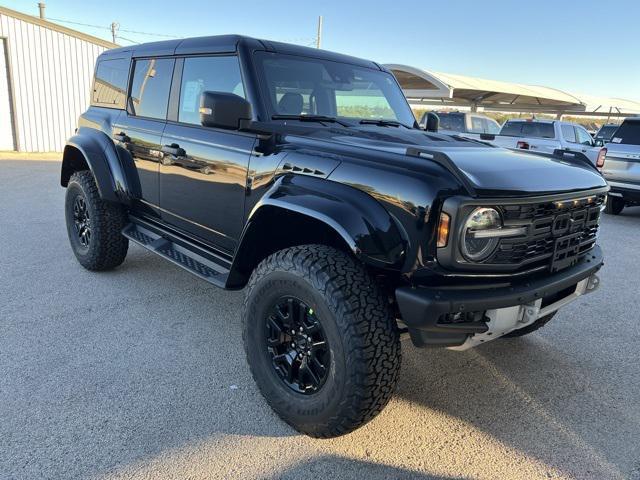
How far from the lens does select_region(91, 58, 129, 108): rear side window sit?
4.43 m

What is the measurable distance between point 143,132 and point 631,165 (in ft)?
26.6

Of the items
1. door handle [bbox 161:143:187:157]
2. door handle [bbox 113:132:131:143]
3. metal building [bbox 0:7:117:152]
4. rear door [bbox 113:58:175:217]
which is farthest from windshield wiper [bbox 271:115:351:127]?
metal building [bbox 0:7:117:152]

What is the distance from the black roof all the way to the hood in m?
0.72

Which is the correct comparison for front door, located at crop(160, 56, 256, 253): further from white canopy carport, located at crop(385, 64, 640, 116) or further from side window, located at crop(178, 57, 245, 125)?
white canopy carport, located at crop(385, 64, 640, 116)

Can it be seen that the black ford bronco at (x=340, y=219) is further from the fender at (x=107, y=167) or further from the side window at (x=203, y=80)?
the fender at (x=107, y=167)

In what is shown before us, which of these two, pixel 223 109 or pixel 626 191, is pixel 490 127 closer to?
pixel 626 191

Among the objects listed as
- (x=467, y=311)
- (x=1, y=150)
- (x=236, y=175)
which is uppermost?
(x=236, y=175)

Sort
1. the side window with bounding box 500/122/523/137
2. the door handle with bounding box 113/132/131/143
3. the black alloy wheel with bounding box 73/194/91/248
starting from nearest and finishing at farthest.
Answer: the door handle with bounding box 113/132/131/143 < the black alloy wheel with bounding box 73/194/91/248 < the side window with bounding box 500/122/523/137

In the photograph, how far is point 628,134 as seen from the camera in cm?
905

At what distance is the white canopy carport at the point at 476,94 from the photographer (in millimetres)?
18891

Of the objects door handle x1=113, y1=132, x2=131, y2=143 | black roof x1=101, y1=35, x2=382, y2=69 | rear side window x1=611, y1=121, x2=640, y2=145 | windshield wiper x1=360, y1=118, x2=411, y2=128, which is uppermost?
black roof x1=101, y1=35, x2=382, y2=69

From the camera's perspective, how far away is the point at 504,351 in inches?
139

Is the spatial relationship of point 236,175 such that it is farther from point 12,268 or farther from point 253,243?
point 12,268

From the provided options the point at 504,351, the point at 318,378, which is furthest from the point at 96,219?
the point at 504,351
